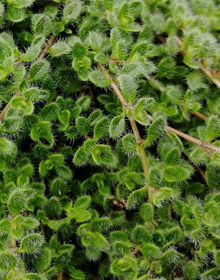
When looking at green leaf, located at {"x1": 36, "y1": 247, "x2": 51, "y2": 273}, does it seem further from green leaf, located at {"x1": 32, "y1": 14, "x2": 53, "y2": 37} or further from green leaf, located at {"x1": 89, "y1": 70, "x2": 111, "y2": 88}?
green leaf, located at {"x1": 32, "y1": 14, "x2": 53, "y2": 37}

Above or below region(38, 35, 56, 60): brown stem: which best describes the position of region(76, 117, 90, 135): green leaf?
below

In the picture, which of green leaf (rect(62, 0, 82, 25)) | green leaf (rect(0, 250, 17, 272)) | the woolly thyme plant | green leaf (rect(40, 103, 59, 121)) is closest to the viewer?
green leaf (rect(0, 250, 17, 272))

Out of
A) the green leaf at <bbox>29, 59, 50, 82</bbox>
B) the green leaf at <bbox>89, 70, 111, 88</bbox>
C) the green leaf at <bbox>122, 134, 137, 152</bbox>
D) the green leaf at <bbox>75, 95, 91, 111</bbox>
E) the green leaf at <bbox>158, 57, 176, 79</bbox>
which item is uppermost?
the green leaf at <bbox>29, 59, 50, 82</bbox>

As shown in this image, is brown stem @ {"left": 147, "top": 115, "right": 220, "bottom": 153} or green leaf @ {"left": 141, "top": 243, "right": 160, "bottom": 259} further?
brown stem @ {"left": 147, "top": 115, "right": 220, "bottom": 153}

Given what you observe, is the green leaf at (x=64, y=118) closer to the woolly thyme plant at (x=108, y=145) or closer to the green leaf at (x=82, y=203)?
the woolly thyme plant at (x=108, y=145)

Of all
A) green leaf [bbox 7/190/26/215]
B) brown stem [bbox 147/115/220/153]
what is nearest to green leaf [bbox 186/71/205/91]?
brown stem [bbox 147/115/220/153]

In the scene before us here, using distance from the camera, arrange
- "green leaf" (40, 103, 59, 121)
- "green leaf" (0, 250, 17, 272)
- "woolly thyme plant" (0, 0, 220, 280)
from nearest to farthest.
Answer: "green leaf" (0, 250, 17, 272) < "woolly thyme plant" (0, 0, 220, 280) < "green leaf" (40, 103, 59, 121)

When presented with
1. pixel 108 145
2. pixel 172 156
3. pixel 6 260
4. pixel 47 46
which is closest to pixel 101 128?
pixel 108 145

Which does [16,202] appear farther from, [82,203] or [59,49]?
[59,49]
